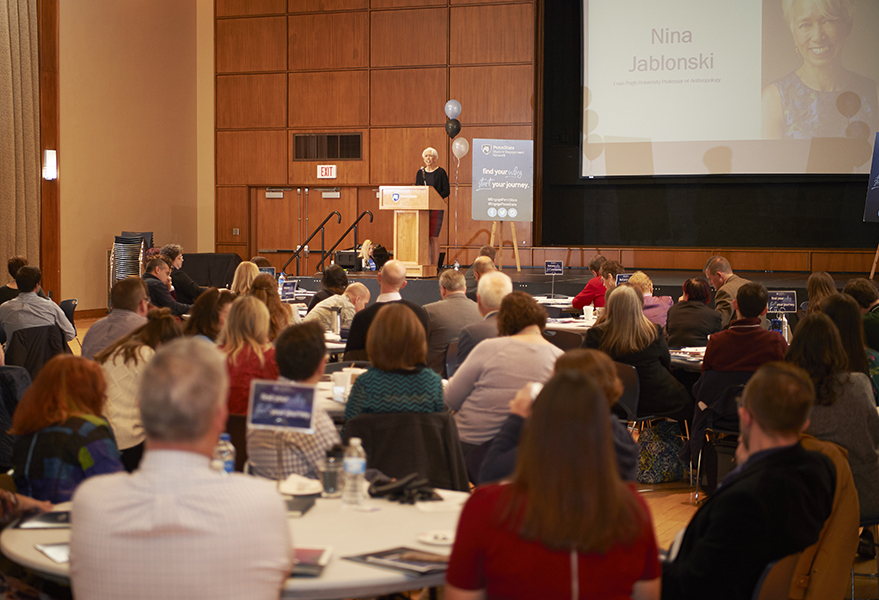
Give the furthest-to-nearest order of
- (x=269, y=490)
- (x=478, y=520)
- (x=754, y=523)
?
(x=754, y=523)
(x=269, y=490)
(x=478, y=520)

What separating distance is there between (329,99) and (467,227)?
3.43 meters

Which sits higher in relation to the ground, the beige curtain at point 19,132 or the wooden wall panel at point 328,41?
the wooden wall panel at point 328,41

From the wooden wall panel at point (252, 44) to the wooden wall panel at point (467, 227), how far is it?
4.04m

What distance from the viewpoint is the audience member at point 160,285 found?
24.4 feet

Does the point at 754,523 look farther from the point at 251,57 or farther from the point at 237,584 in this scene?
the point at 251,57

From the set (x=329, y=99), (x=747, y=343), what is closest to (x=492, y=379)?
(x=747, y=343)

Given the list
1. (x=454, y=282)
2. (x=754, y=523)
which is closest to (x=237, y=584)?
(x=754, y=523)

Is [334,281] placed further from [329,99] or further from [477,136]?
[329,99]

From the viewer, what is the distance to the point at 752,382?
2244 mm

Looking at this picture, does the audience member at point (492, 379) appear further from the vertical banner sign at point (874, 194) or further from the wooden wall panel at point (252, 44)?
the wooden wall panel at point (252, 44)

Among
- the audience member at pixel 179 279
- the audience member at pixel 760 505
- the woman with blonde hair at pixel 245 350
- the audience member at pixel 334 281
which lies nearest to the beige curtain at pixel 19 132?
the audience member at pixel 179 279

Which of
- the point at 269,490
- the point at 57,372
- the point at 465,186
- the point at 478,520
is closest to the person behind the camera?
the point at 478,520

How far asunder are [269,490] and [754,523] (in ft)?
4.12

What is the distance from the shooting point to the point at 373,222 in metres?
14.7
